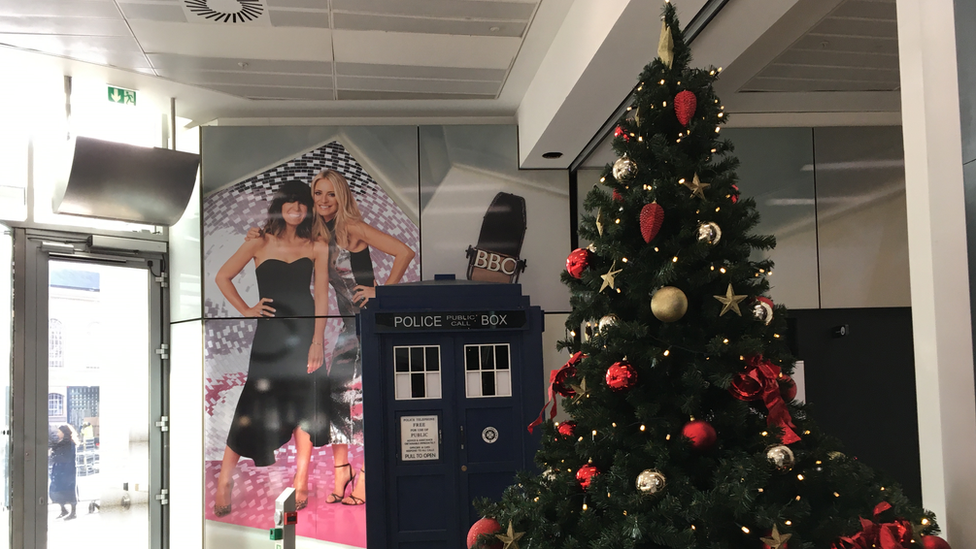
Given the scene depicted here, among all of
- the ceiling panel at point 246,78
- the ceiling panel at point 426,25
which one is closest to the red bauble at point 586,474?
the ceiling panel at point 426,25

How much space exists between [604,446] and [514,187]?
3.85 meters

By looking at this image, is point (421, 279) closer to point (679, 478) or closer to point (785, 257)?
point (785, 257)

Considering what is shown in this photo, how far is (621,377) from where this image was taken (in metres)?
2.10

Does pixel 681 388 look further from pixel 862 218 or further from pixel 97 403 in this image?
pixel 97 403

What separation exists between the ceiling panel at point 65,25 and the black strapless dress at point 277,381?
2.04 meters

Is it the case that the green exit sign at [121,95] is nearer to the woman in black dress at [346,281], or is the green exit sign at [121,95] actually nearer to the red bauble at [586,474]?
the woman in black dress at [346,281]

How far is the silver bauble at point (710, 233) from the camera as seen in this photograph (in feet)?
6.84

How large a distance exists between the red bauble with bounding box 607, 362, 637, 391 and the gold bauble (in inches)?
7.4

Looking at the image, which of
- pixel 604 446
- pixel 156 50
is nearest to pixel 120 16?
pixel 156 50

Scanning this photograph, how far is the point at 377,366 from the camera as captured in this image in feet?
16.0

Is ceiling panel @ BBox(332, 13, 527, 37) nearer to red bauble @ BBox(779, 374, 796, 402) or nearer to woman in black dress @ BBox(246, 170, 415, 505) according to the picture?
woman in black dress @ BBox(246, 170, 415, 505)

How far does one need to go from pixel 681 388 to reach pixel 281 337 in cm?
408

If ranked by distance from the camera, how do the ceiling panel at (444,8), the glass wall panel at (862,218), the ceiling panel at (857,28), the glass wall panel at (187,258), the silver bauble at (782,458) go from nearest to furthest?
the silver bauble at (782,458) → the ceiling panel at (444,8) → the ceiling panel at (857,28) → the glass wall panel at (862,218) → the glass wall panel at (187,258)

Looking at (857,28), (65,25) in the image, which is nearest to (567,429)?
(857,28)
